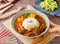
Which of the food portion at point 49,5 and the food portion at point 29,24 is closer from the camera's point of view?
the food portion at point 29,24

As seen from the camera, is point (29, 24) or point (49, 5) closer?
point (29, 24)

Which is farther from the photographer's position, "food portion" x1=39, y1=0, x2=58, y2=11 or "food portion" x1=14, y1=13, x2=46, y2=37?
"food portion" x1=39, y1=0, x2=58, y2=11

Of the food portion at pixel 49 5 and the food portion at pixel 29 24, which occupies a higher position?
the food portion at pixel 49 5

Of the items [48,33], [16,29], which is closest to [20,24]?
[16,29]

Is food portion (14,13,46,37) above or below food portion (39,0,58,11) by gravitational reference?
below

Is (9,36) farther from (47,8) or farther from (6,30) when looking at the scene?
(47,8)
